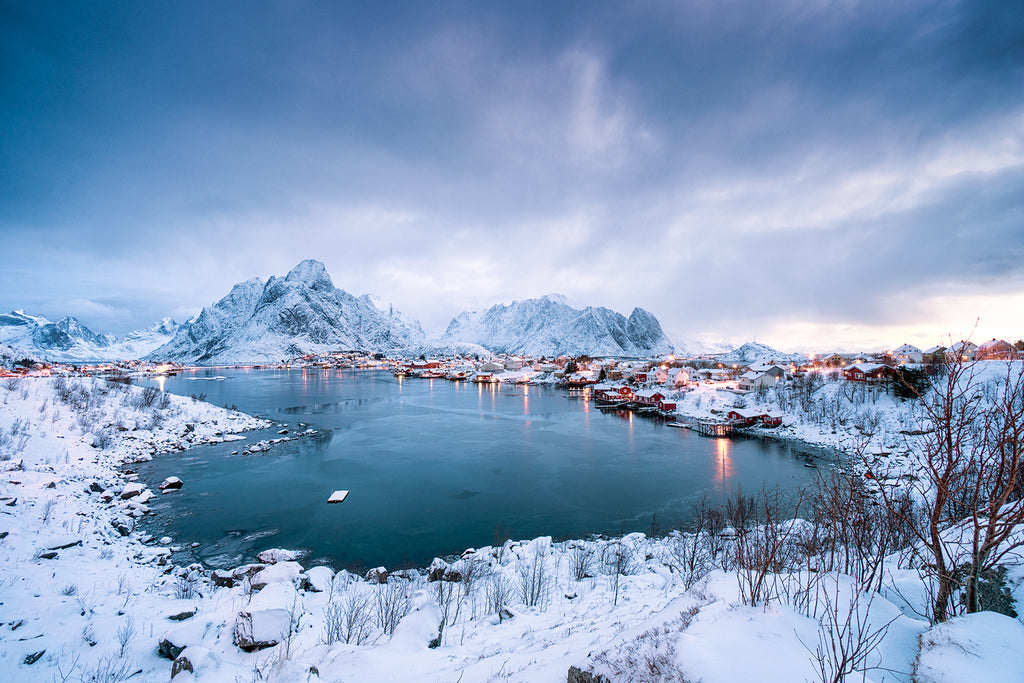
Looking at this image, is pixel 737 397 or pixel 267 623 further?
pixel 737 397

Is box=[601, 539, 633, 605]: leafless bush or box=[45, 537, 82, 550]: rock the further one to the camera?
box=[601, 539, 633, 605]: leafless bush

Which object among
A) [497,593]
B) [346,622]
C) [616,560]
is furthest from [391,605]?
[616,560]

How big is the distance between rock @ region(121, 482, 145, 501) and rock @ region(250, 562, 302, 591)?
9708 millimetres

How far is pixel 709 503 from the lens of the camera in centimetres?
1783

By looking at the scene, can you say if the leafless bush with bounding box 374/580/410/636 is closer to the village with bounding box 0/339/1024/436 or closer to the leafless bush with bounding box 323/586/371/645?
the leafless bush with bounding box 323/586/371/645

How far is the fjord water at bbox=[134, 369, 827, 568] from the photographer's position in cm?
1359

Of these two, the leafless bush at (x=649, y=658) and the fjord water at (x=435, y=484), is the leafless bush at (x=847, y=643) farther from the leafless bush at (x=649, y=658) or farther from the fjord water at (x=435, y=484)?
the fjord water at (x=435, y=484)

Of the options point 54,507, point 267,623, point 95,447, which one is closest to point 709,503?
point 267,623

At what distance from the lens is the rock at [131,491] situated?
583 inches

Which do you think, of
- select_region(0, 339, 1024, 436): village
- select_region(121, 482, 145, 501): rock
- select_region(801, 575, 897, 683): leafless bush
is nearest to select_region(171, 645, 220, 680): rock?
select_region(801, 575, 897, 683): leafless bush

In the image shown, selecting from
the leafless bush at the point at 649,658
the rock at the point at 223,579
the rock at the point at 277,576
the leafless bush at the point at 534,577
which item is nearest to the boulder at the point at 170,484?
the rock at the point at 223,579

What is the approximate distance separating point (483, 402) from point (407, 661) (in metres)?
50.7

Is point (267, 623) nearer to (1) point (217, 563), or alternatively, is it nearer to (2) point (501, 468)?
(1) point (217, 563)

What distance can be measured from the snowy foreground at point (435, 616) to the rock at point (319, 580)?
5 centimetres
